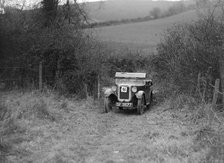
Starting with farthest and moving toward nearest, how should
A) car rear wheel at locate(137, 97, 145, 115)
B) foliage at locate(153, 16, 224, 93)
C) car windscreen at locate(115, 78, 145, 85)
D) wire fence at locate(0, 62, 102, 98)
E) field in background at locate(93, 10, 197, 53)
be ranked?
field in background at locate(93, 10, 197, 53) → wire fence at locate(0, 62, 102, 98) → car windscreen at locate(115, 78, 145, 85) → car rear wheel at locate(137, 97, 145, 115) → foliage at locate(153, 16, 224, 93)

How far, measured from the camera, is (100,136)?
8953mm

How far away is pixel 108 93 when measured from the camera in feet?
43.6

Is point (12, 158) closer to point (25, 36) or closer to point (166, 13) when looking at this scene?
point (25, 36)

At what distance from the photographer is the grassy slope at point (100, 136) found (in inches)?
264

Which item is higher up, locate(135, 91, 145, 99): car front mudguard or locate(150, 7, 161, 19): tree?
locate(150, 7, 161, 19): tree

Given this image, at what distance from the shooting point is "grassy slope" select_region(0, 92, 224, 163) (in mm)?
6699

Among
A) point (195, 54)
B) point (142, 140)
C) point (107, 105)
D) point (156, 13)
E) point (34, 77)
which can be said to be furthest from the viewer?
point (156, 13)

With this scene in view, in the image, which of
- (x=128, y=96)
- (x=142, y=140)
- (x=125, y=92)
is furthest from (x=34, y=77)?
(x=142, y=140)

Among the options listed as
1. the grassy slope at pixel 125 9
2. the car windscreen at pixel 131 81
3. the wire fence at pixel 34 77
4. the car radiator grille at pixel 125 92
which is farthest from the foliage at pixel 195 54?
the grassy slope at pixel 125 9

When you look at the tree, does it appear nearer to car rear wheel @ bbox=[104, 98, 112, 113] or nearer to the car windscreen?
the car windscreen

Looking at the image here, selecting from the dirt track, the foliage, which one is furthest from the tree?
the dirt track

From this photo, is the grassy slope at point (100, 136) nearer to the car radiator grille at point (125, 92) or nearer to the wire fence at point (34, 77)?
the car radiator grille at point (125, 92)

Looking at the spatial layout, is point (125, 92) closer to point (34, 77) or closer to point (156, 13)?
point (34, 77)

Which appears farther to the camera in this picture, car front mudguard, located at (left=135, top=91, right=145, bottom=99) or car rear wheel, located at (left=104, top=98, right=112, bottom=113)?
car rear wheel, located at (left=104, top=98, right=112, bottom=113)
